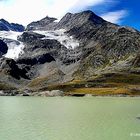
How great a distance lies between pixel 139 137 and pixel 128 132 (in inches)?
222

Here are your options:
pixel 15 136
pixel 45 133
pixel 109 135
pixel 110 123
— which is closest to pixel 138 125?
pixel 110 123

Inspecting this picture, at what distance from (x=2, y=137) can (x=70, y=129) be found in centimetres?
1195

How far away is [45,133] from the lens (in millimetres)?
53250

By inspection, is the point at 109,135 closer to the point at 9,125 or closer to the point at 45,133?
the point at 45,133

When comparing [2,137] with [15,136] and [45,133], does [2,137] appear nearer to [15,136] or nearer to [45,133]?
[15,136]

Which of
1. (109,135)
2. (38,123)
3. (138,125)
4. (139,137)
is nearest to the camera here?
(139,137)

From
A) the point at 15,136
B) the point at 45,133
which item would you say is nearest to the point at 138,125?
the point at 45,133

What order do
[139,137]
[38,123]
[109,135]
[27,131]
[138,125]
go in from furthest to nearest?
[38,123]
[138,125]
[27,131]
[109,135]
[139,137]

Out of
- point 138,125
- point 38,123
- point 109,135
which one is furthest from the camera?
point 38,123

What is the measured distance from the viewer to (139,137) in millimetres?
48250

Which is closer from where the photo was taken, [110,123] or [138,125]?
[138,125]

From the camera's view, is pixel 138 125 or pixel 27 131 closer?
pixel 27 131

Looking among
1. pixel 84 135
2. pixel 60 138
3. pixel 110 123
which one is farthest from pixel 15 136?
pixel 110 123

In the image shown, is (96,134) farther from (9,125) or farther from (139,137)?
(9,125)
